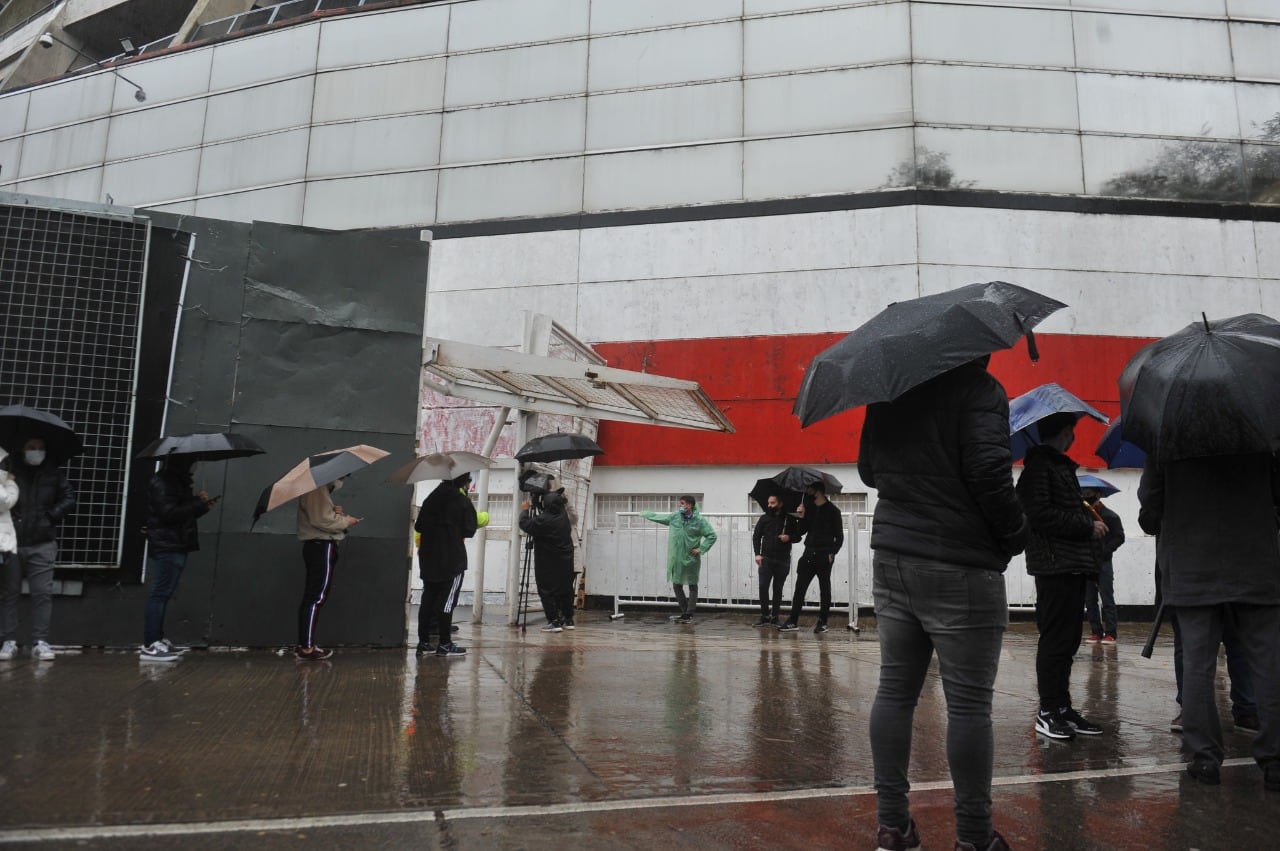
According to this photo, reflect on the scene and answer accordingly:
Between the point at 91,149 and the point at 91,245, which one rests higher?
the point at 91,149

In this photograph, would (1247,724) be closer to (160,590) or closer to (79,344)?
(160,590)

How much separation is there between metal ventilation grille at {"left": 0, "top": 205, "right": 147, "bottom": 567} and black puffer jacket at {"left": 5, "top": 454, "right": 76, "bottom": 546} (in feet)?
1.27

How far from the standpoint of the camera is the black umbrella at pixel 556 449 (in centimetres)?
1109

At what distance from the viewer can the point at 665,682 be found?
22.1 ft

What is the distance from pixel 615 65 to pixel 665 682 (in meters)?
14.0

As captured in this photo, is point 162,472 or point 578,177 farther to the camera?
point 578,177

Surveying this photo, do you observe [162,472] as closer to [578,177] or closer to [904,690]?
[904,690]

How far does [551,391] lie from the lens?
1223 centimetres

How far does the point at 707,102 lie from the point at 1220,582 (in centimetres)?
1462

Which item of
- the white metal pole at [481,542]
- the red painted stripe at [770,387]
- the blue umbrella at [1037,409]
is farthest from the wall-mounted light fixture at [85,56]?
the blue umbrella at [1037,409]

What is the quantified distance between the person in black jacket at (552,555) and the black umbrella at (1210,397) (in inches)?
315

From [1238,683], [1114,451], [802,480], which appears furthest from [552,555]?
[1238,683]

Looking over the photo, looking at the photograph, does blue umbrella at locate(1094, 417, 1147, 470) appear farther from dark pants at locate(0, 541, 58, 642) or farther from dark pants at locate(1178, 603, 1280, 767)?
dark pants at locate(0, 541, 58, 642)

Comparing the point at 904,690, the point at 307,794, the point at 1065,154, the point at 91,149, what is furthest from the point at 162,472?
the point at 91,149
